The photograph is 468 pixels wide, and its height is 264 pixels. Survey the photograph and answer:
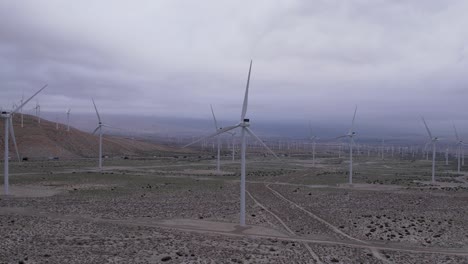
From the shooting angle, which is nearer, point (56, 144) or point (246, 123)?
point (246, 123)

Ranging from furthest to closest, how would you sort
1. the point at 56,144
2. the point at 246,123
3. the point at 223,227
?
the point at 56,144 → the point at 246,123 → the point at 223,227

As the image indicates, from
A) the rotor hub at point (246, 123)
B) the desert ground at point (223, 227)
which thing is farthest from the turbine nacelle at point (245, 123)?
the desert ground at point (223, 227)

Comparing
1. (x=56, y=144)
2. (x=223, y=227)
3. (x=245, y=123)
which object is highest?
(x=245, y=123)

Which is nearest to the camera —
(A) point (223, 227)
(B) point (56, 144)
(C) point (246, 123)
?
(A) point (223, 227)

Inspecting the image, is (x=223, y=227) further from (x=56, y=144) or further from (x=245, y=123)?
(x=56, y=144)

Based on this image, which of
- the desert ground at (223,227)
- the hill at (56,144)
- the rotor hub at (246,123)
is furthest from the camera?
the hill at (56,144)

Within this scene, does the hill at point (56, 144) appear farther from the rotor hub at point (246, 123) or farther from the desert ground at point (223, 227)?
the rotor hub at point (246, 123)

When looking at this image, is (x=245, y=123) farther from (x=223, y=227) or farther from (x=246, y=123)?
(x=223, y=227)

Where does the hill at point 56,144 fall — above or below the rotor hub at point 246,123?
below

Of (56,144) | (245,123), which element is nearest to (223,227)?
(245,123)

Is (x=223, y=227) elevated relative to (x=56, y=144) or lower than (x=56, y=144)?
lower

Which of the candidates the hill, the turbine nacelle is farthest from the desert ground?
the hill

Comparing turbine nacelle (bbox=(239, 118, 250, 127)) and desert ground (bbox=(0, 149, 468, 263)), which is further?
turbine nacelle (bbox=(239, 118, 250, 127))

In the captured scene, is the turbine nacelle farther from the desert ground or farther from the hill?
the hill
